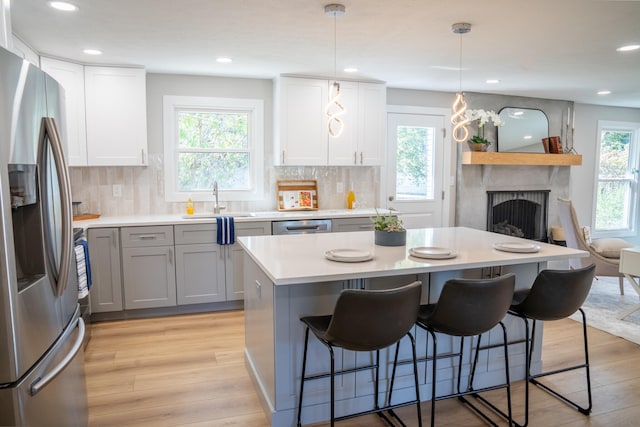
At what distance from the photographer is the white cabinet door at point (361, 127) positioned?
4887mm

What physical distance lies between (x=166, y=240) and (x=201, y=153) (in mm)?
1137

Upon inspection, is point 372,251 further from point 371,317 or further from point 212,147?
point 212,147

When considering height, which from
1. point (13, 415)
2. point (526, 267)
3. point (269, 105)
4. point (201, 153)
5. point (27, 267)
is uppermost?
point (269, 105)

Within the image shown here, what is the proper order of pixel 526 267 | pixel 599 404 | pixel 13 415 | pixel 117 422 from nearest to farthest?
pixel 13 415, pixel 117 422, pixel 599 404, pixel 526 267

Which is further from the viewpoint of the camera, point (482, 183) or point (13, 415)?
point (482, 183)

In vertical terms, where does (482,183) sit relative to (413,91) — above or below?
below

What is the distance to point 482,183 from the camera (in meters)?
5.95

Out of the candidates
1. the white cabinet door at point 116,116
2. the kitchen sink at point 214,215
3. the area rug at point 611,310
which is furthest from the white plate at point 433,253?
the white cabinet door at point 116,116

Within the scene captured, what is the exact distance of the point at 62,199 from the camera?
187 centimetres

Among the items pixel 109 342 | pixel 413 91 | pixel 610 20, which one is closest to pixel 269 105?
pixel 413 91

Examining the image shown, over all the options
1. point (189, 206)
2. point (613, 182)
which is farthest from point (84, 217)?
point (613, 182)

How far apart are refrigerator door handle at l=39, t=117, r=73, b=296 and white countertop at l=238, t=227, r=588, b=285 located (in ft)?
2.79

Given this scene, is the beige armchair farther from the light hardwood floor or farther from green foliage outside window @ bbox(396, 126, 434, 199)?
green foliage outside window @ bbox(396, 126, 434, 199)

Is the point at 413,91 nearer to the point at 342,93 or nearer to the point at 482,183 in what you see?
the point at 342,93
